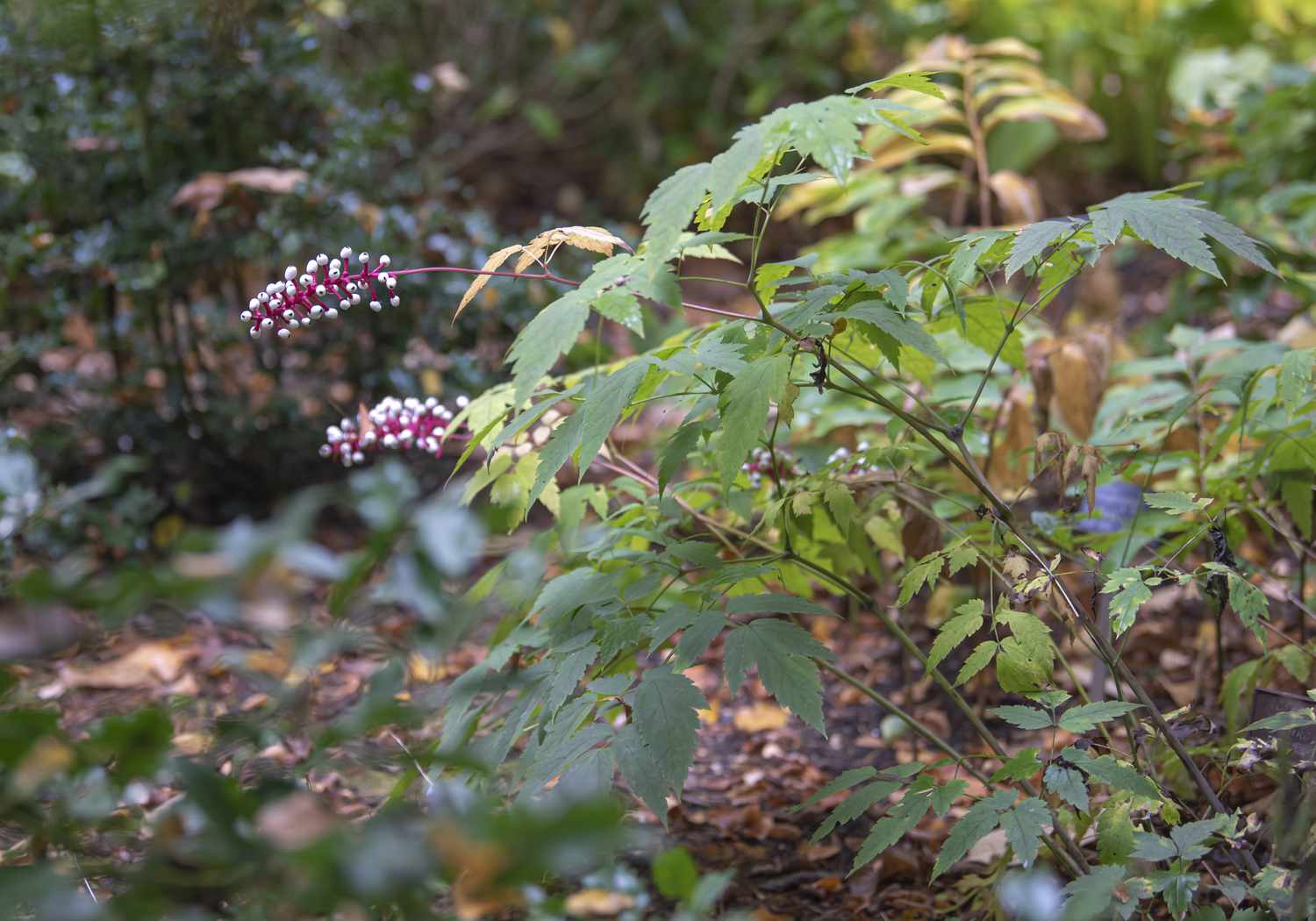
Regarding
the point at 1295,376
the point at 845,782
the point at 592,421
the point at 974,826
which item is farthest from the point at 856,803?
the point at 1295,376

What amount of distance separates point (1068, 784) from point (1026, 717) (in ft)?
0.27

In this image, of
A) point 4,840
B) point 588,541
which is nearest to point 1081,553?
point 588,541

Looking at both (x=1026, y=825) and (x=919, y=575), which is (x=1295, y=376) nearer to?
(x=919, y=575)

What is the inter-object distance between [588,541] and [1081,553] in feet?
2.27

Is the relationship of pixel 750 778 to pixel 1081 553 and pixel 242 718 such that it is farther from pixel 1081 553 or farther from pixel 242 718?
pixel 242 718

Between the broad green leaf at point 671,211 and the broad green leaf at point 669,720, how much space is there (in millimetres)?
437

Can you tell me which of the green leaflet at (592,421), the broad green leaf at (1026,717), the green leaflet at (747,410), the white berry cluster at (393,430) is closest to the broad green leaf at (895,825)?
the broad green leaf at (1026,717)

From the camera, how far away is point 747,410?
3.89ft

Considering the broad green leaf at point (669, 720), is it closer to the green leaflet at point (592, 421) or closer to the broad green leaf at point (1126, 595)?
the green leaflet at point (592, 421)

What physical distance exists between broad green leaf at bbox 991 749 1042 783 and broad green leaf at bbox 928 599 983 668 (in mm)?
137

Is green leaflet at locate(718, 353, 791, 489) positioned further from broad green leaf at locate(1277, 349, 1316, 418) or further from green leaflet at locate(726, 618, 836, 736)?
broad green leaf at locate(1277, 349, 1316, 418)

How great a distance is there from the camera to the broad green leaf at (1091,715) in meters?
1.16

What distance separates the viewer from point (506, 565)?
1.51 m

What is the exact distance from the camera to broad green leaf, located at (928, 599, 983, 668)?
1.28 m
